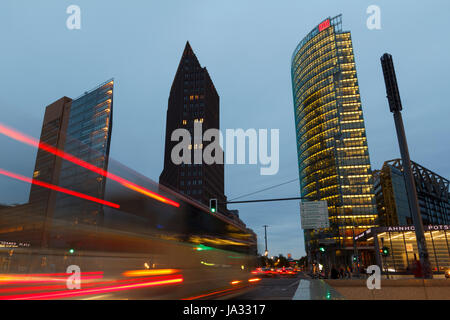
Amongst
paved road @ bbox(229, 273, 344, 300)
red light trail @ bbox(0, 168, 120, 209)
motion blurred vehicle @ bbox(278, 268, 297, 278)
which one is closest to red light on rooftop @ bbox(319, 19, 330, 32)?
motion blurred vehicle @ bbox(278, 268, 297, 278)

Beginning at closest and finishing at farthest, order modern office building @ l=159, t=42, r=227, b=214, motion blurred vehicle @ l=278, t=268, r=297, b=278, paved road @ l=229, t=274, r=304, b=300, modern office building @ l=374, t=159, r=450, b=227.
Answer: paved road @ l=229, t=274, r=304, b=300 < motion blurred vehicle @ l=278, t=268, r=297, b=278 < modern office building @ l=374, t=159, r=450, b=227 < modern office building @ l=159, t=42, r=227, b=214

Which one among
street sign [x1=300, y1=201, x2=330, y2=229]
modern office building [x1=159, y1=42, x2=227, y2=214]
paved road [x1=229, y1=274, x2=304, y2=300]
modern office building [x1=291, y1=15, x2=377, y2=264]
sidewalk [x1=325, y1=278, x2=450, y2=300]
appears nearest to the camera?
sidewalk [x1=325, y1=278, x2=450, y2=300]

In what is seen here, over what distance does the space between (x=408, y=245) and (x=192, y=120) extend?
326ft

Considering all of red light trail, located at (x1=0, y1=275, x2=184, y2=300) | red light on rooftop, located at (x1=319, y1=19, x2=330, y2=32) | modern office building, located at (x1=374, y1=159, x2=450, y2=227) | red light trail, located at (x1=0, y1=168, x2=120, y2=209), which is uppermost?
red light on rooftop, located at (x1=319, y1=19, x2=330, y2=32)

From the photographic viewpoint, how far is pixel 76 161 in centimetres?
823

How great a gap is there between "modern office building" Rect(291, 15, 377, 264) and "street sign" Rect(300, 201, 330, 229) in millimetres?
73442

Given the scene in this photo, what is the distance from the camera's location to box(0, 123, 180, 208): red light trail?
702 cm

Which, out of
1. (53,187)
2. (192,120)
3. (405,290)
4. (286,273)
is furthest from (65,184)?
(192,120)

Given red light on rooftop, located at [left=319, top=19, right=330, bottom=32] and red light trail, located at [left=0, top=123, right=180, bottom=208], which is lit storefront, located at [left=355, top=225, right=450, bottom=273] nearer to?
red light trail, located at [left=0, top=123, right=180, bottom=208]

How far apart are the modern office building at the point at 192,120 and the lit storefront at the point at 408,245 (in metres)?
78.3

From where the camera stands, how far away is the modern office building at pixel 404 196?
8700 cm

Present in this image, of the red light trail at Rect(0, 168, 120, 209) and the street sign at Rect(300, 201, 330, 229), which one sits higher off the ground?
the street sign at Rect(300, 201, 330, 229)
